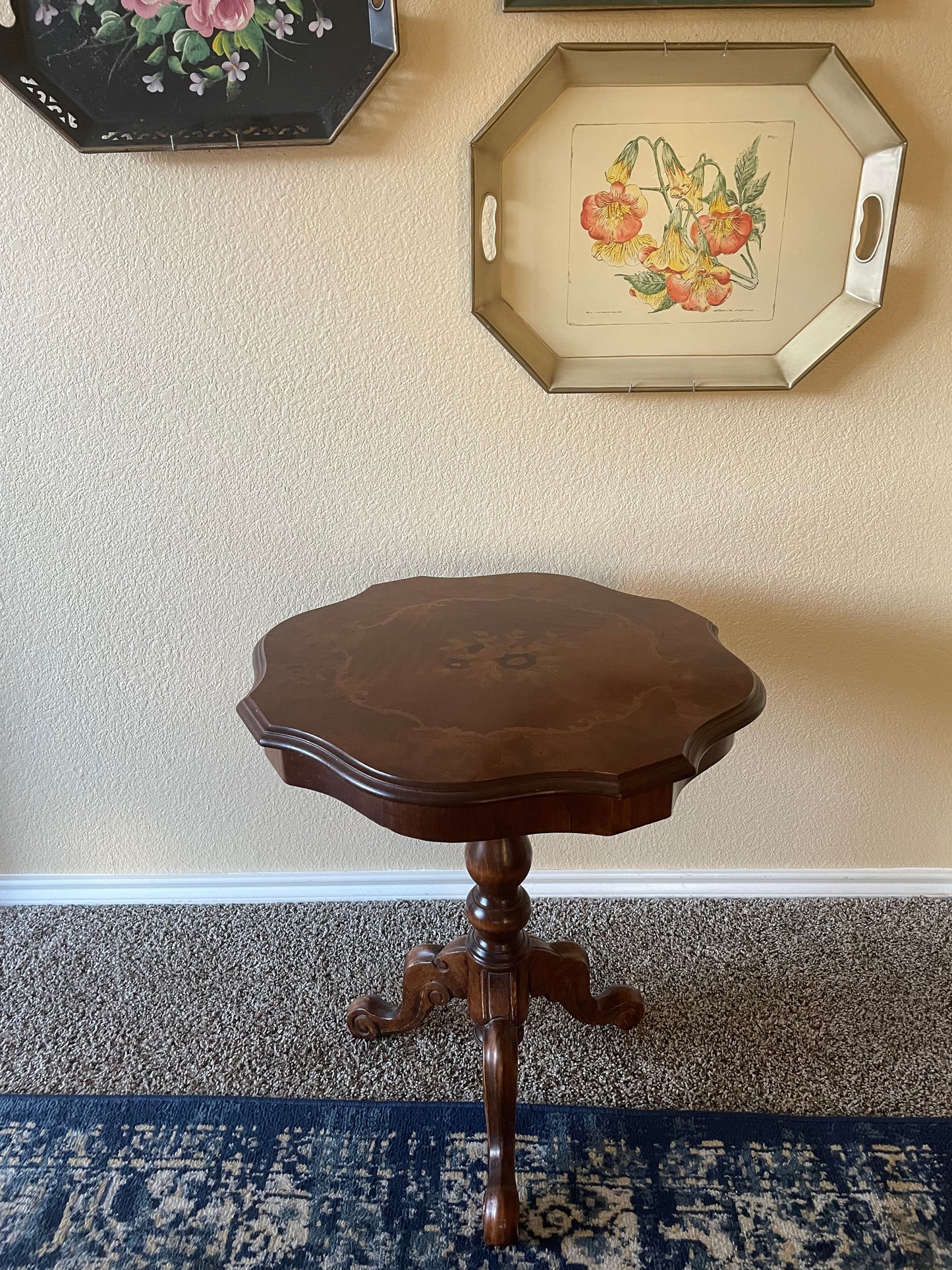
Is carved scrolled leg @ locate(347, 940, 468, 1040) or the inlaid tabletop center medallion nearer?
the inlaid tabletop center medallion

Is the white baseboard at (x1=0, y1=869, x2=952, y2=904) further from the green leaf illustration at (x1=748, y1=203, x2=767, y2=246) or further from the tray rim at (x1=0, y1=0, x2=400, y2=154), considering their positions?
the tray rim at (x1=0, y1=0, x2=400, y2=154)

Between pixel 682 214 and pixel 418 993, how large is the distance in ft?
4.70

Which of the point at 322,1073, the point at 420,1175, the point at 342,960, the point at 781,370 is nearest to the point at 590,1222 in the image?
the point at 420,1175

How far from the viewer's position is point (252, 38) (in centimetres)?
140

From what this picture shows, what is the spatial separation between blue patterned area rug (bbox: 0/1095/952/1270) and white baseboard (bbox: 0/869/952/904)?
1.74ft

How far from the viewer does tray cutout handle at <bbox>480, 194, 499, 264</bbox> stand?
1.49 metres

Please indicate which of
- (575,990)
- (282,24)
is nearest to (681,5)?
(282,24)

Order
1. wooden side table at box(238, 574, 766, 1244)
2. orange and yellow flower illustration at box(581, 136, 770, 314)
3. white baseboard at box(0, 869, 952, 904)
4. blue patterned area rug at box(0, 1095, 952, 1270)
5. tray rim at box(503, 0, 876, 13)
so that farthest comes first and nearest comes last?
white baseboard at box(0, 869, 952, 904) < orange and yellow flower illustration at box(581, 136, 770, 314) < tray rim at box(503, 0, 876, 13) < blue patterned area rug at box(0, 1095, 952, 1270) < wooden side table at box(238, 574, 766, 1244)

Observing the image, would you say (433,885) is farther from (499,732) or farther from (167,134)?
(167,134)

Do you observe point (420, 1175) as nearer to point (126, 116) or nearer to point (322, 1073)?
point (322, 1073)

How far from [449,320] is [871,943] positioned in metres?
1.51

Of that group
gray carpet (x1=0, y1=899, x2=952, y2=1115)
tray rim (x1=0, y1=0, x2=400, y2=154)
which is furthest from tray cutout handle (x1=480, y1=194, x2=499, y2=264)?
gray carpet (x1=0, y1=899, x2=952, y2=1115)

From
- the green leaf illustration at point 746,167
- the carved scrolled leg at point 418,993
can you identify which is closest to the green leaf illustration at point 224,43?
the green leaf illustration at point 746,167

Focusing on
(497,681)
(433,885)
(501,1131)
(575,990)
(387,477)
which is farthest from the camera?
(433,885)
